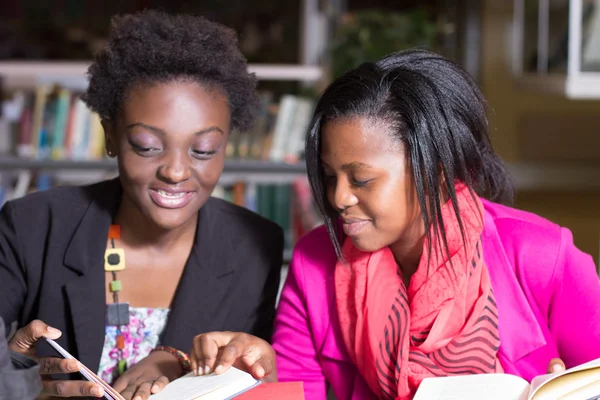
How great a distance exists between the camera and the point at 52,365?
1.13 meters

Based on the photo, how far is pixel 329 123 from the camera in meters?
1.27

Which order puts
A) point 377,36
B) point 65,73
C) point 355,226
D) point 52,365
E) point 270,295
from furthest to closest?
point 65,73 → point 377,36 → point 270,295 → point 355,226 → point 52,365

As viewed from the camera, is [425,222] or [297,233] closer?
[425,222]

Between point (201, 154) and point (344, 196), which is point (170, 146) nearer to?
point (201, 154)

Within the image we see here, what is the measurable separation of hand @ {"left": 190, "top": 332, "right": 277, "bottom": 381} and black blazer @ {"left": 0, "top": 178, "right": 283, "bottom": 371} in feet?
0.76

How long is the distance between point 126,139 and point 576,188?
443cm

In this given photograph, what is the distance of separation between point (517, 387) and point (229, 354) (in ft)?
1.43

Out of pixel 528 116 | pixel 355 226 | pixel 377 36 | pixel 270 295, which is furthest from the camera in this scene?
pixel 528 116

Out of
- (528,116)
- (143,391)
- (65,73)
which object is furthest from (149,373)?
(528,116)

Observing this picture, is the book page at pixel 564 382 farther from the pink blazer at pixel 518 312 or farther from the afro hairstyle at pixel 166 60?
the afro hairstyle at pixel 166 60

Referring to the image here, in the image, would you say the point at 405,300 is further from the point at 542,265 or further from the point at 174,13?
the point at 174,13

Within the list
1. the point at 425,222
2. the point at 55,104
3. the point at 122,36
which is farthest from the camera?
the point at 55,104

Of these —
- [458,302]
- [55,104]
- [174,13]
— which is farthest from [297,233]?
[458,302]

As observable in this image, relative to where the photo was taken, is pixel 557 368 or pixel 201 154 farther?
pixel 201 154
